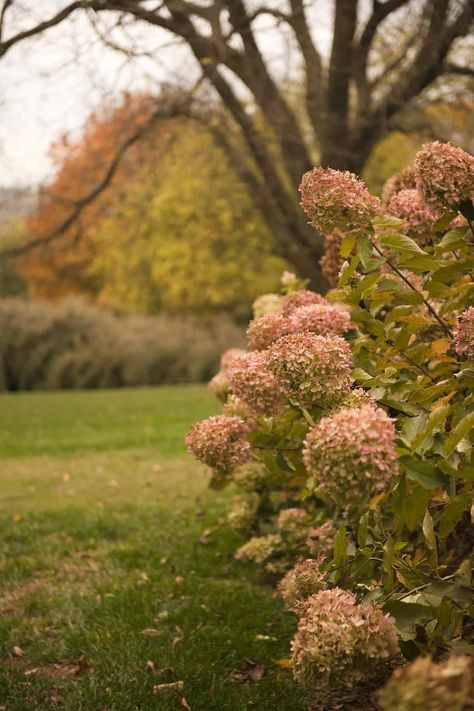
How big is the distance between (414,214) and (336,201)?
0.77 m

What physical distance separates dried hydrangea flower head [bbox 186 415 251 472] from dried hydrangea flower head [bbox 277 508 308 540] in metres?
1.54

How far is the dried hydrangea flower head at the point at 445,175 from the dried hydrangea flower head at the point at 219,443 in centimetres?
107

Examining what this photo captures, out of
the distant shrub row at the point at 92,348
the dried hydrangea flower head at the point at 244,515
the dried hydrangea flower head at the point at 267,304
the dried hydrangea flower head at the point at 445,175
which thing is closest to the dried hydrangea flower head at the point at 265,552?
the dried hydrangea flower head at the point at 244,515

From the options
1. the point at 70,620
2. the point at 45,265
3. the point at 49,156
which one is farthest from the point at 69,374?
the point at 70,620

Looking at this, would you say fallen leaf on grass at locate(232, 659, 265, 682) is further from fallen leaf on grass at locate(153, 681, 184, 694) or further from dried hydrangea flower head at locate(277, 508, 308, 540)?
dried hydrangea flower head at locate(277, 508, 308, 540)

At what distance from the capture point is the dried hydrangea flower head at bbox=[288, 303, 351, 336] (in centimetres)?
281

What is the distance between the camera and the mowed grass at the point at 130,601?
124 inches

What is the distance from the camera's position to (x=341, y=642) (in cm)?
212

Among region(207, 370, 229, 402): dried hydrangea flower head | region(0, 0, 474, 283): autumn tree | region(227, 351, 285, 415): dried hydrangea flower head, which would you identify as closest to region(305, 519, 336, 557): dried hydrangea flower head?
region(207, 370, 229, 402): dried hydrangea flower head

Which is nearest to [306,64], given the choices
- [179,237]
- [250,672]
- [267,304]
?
[267,304]

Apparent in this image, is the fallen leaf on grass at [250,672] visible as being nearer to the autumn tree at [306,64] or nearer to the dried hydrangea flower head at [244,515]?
the dried hydrangea flower head at [244,515]

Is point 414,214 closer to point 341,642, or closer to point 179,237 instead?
point 341,642

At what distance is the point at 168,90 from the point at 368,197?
7.19 m

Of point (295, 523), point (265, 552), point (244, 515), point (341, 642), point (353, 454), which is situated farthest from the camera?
point (244, 515)
